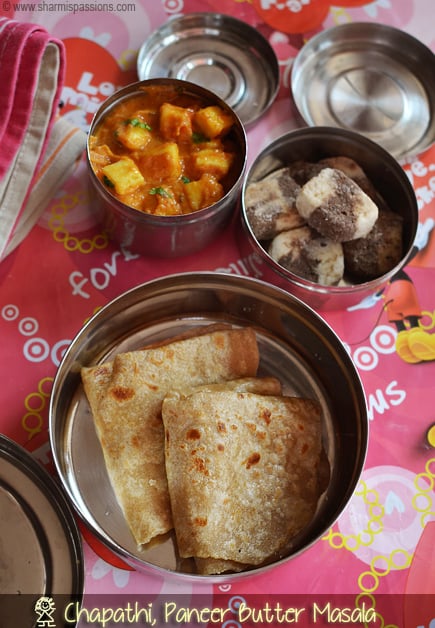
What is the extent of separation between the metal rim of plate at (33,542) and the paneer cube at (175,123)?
123 cm

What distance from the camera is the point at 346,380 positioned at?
212 cm

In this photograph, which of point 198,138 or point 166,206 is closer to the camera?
point 166,206

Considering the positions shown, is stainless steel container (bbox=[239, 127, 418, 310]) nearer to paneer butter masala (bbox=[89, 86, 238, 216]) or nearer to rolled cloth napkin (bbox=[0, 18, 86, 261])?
paneer butter masala (bbox=[89, 86, 238, 216])

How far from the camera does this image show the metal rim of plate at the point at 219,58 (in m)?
2.60

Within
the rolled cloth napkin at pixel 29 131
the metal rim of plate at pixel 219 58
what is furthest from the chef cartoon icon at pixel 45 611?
the metal rim of plate at pixel 219 58

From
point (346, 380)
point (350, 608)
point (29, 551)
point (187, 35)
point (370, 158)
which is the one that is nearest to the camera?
point (29, 551)

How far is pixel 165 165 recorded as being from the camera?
2.19 metres

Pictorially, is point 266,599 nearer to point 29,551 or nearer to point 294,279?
point 29,551

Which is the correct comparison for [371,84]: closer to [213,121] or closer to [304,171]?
[304,171]

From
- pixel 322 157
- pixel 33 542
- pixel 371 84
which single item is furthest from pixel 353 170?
pixel 33 542

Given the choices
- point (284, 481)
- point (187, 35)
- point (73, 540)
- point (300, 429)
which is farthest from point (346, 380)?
point (187, 35)

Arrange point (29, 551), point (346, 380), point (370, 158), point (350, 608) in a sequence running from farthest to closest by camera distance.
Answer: point (370, 158) < point (346, 380) < point (350, 608) < point (29, 551)

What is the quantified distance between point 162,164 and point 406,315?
1092mm

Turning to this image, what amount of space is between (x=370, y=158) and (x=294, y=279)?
70 cm
